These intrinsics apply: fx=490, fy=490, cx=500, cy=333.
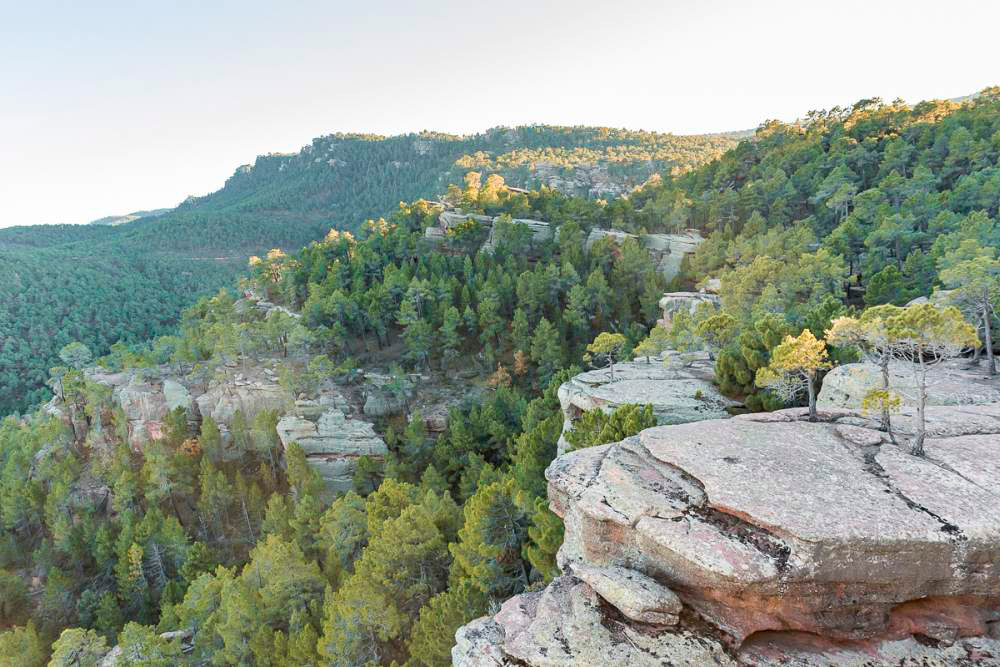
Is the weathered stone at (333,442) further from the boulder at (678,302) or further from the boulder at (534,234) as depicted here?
the boulder at (534,234)

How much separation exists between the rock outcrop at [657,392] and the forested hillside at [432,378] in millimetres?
1429

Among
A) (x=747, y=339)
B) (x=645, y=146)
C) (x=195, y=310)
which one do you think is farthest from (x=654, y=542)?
(x=645, y=146)

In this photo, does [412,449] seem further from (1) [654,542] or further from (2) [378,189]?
(2) [378,189]

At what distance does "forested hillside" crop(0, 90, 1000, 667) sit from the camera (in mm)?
22891

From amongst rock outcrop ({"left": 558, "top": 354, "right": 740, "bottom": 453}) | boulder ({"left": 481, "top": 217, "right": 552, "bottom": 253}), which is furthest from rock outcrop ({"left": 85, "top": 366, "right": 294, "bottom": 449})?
rock outcrop ({"left": 558, "top": 354, "right": 740, "bottom": 453})

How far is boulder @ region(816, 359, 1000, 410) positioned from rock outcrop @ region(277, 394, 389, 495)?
35642 mm

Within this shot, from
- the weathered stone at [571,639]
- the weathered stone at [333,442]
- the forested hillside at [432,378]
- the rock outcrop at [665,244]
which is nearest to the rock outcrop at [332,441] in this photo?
the weathered stone at [333,442]

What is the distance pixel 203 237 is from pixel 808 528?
585 ft

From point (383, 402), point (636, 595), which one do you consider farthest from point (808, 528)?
point (383, 402)

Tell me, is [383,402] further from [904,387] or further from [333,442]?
[904,387]

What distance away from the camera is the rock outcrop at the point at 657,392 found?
23.9 m

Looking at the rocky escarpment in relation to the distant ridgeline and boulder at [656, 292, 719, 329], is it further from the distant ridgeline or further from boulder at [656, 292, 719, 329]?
the distant ridgeline

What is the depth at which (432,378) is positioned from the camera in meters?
53.8

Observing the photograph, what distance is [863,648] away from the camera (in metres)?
11.4
